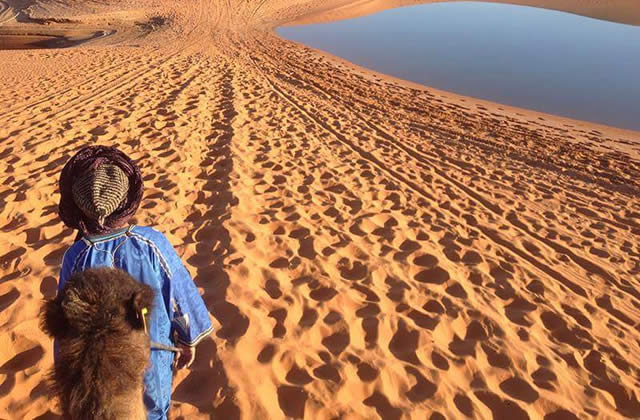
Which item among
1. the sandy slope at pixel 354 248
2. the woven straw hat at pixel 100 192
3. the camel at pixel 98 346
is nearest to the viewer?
the camel at pixel 98 346

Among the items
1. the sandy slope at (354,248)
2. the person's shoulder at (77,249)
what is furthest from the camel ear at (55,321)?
the sandy slope at (354,248)

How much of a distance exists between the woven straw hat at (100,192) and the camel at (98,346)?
37 centimetres

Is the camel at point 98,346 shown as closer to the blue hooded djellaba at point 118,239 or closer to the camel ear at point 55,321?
the camel ear at point 55,321

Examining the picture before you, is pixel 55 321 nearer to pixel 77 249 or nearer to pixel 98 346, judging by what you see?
pixel 98 346

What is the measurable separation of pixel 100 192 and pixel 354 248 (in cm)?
310

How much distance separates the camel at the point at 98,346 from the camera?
1.01 meters

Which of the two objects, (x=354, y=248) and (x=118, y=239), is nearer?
(x=118, y=239)

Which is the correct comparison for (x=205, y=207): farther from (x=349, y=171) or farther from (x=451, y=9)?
(x=451, y=9)

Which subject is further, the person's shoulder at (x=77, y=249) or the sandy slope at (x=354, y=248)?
the sandy slope at (x=354, y=248)

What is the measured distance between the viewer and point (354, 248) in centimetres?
430

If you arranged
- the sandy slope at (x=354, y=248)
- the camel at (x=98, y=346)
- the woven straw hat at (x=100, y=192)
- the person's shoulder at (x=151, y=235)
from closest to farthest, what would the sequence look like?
the camel at (x=98, y=346) → the woven straw hat at (x=100, y=192) → the person's shoulder at (x=151, y=235) → the sandy slope at (x=354, y=248)

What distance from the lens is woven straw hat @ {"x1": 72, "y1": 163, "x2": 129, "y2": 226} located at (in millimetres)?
1430

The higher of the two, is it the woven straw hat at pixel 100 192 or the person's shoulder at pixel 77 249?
the woven straw hat at pixel 100 192

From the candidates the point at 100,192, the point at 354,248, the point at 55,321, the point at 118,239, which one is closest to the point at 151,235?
the point at 118,239
